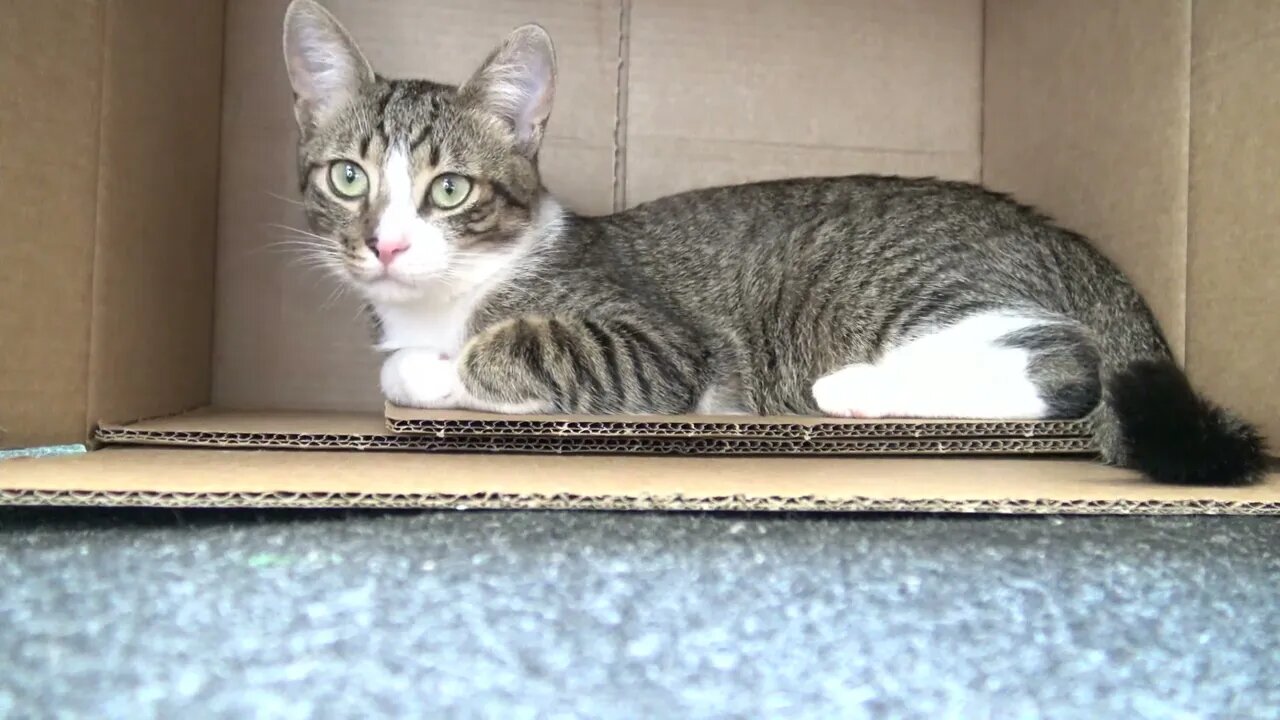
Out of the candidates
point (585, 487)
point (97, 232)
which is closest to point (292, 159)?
point (97, 232)

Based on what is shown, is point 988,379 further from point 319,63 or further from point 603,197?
point 319,63

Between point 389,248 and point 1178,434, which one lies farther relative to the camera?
point 389,248

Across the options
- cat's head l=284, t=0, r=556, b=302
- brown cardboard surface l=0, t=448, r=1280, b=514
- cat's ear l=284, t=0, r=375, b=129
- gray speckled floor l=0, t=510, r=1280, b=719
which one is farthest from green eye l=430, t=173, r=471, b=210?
gray speckled floor l=0, t=510, r=1280, b=719

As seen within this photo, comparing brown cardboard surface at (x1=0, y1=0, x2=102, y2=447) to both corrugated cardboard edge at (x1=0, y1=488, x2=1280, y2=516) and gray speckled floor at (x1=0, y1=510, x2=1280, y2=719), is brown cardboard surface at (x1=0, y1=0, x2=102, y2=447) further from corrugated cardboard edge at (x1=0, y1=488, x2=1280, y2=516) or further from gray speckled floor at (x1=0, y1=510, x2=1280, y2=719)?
corrugated cardboard edge at (x1=0, y1=488, x2=1280, y2=516)

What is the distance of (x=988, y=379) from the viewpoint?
4.00ft

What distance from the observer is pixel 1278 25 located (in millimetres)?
988

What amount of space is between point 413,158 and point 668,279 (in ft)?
1.49

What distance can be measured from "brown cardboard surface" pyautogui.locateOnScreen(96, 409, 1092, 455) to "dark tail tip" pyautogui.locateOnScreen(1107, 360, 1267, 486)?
0.57 feet

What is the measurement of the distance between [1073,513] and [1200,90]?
68 cm

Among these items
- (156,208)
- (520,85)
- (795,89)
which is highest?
(795,89)

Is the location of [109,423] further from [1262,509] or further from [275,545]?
[1262,509]

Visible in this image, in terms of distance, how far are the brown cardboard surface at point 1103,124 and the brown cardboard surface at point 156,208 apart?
1.30 meters

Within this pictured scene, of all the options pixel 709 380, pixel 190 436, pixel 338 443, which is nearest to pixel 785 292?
pixel 709 380

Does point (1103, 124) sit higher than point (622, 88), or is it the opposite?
point (622, 88)
